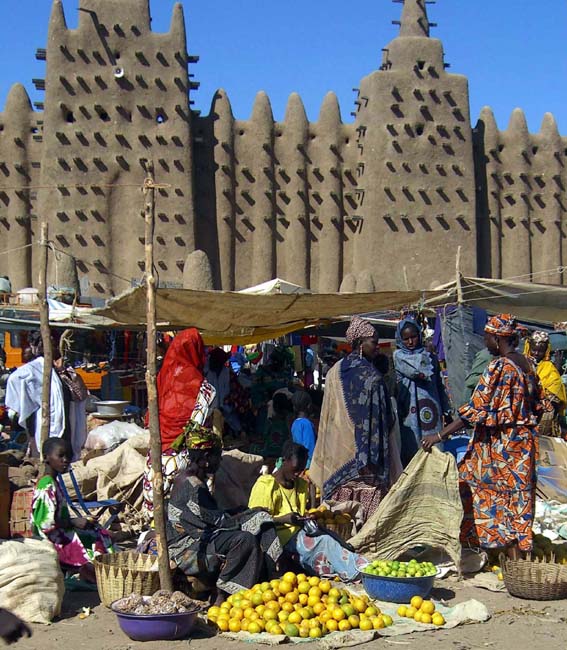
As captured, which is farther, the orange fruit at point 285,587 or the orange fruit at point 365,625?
the orange fruit at point 285,587

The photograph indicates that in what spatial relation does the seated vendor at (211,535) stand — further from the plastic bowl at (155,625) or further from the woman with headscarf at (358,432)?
the woman with headscarf at (358,432)

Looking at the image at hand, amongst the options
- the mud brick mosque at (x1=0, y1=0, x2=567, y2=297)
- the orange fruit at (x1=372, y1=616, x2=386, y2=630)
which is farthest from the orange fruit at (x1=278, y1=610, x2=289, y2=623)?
the mud brick mosque at (x1=0, y1=0, x2=567, y2=297)

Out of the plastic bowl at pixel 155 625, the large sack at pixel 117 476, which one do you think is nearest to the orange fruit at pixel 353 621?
the plastic bowl at pixel 155 625

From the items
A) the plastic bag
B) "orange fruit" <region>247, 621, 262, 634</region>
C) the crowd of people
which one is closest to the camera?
"orange fruit" <region>247, 621, 262, 634</region>

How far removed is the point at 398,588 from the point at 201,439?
4.58 feet

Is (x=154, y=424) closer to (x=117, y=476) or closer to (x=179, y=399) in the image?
(x=179, y=399)

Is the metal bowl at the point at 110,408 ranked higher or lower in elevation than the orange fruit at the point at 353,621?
higher

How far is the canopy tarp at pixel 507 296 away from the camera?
8.73 metres

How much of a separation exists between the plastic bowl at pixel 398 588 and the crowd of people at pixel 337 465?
249mm

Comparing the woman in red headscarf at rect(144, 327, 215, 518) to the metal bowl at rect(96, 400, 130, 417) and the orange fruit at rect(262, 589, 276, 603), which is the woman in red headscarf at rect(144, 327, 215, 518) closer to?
the orange fruit at rect(262, 589, 276, 603)

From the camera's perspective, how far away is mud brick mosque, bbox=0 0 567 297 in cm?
2680

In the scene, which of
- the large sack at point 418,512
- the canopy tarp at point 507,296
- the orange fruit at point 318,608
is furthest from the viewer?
the canopy tarp at point 507,296

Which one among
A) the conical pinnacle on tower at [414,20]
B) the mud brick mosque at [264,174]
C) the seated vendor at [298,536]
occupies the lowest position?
the seated vendor at [298,536]

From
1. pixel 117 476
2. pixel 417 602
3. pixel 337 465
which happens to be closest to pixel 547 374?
pixel 337 465
